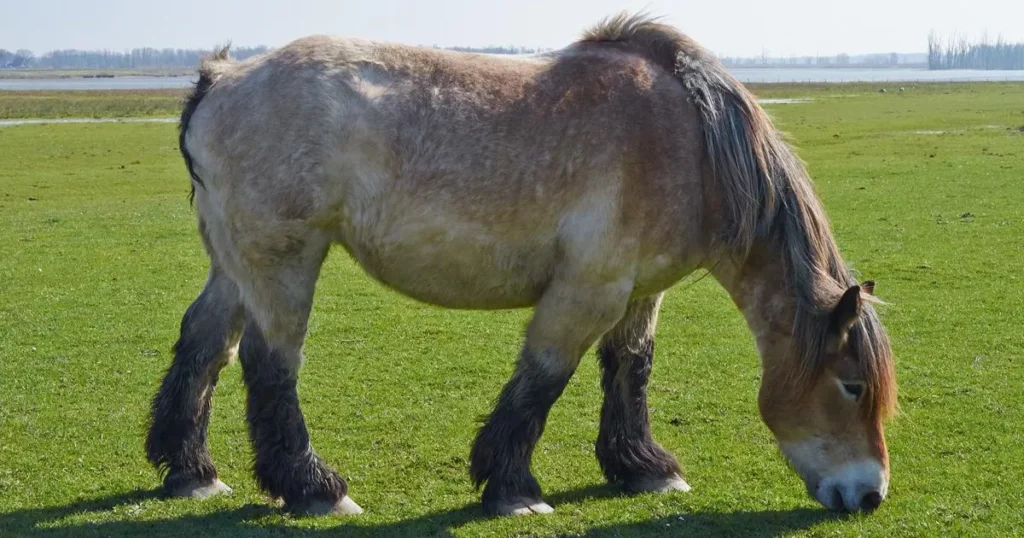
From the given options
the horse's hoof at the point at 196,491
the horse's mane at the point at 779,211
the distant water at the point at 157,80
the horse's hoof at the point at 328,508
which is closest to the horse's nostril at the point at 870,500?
the horse's mane at the point at 779,211

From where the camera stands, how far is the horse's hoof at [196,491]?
5091 mm

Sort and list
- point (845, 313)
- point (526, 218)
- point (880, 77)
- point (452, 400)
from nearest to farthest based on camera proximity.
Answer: point (845, 313) < point (526, 218) < point (452, 400) < point (880, 77)

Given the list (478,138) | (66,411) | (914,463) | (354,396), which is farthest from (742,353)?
(66,411)

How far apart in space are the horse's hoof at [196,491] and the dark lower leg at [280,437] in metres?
0.46

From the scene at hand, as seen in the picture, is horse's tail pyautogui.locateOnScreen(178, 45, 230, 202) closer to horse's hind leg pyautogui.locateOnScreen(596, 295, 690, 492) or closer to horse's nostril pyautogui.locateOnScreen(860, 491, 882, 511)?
horse's hind leg pyautogui.locateOnScreen(596, 295, 690, 492)

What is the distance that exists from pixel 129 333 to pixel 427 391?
3.06m

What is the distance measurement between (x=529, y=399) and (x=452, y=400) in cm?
210

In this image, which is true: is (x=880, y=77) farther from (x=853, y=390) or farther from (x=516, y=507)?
(x=516, y=507)

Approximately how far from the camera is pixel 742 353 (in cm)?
785

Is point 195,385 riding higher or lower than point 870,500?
higher

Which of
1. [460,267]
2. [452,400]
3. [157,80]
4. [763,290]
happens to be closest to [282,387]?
[460,267]

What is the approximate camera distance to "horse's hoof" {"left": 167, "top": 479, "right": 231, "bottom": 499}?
509 centimetres

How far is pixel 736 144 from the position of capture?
4.59 meters

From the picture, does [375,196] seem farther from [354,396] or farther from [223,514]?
[354,396]
